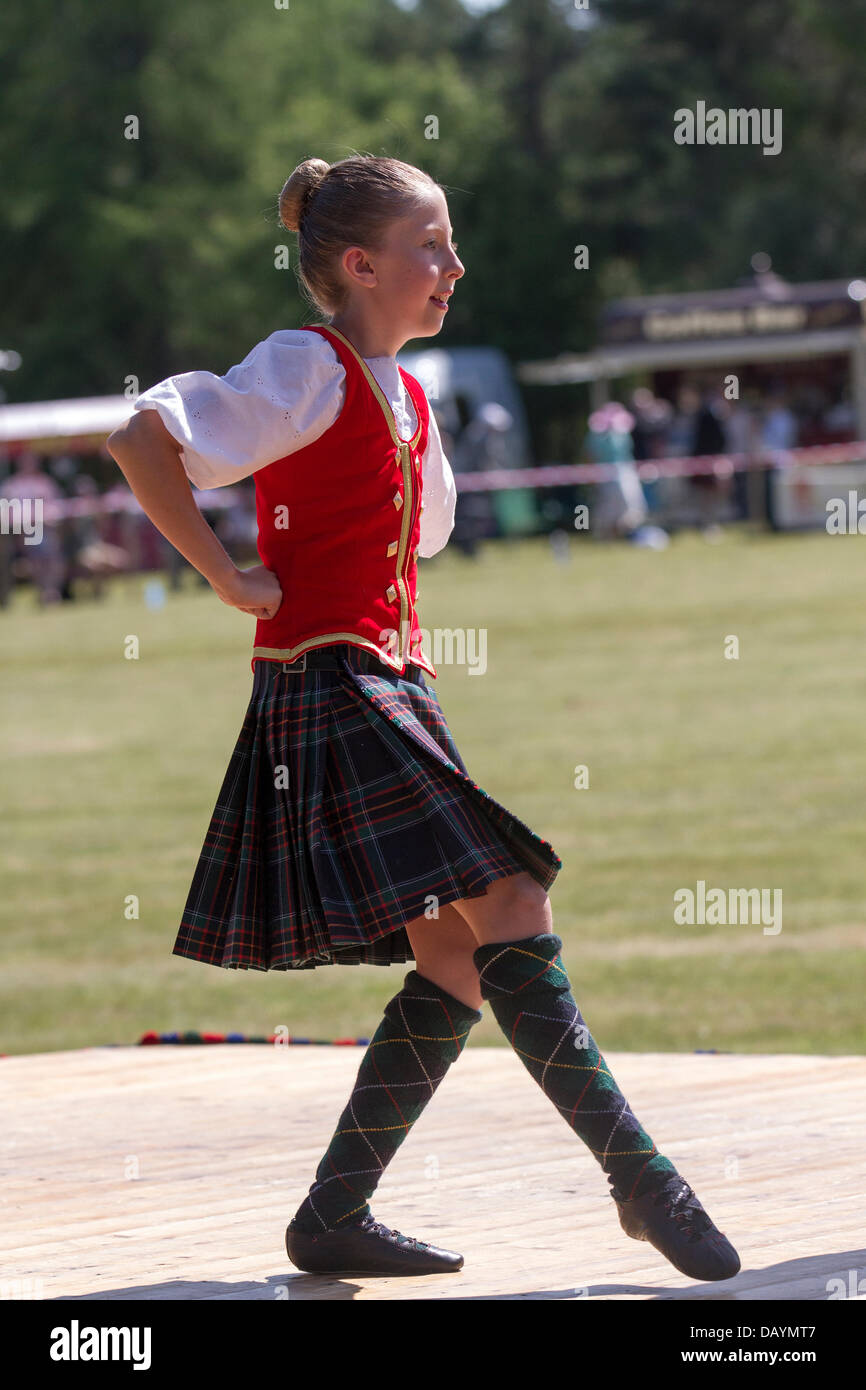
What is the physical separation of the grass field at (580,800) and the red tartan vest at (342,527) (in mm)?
3559

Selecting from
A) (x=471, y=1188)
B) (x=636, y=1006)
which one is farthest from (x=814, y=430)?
(x=471, y=1188)

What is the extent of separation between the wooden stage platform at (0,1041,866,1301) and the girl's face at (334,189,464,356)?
4.83 ft

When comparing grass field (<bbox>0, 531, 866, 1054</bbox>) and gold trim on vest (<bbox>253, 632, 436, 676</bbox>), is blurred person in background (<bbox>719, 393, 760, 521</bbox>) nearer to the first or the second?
grass field (<bbox>0, 531, 866, 1054</bbox>)

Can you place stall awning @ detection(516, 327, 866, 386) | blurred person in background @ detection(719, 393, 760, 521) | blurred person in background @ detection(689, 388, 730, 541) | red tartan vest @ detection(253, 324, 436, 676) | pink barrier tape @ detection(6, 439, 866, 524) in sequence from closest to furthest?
red tartan vest @ detection(253, 324, 436, 676) → pink barrier tape @ detection(6, 439, 866, 524) → blurred person in background @ detection(689, 388, 730, 541) → blurred person in background @ detection(719, 393, 760, 521) → stall awning @ detection(516, 327, 866, 386)

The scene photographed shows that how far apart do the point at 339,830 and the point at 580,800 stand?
25.6 feet

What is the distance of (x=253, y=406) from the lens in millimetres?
3209

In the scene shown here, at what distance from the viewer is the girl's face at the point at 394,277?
3.40 m

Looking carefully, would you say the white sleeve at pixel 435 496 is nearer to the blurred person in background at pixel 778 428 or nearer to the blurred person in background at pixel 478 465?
the blurred person in background at pixel 478 465

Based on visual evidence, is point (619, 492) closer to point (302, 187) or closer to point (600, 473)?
point (600, 473)

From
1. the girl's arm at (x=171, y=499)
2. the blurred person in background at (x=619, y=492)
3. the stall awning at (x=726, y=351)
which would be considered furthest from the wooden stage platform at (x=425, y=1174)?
the stall awning at (x=726, y=351)

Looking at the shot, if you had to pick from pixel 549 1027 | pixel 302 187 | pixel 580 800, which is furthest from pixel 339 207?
pixel 580 800

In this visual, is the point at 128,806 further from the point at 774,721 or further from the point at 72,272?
the point at 72,272

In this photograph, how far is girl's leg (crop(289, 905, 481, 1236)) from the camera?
3406 millimetres

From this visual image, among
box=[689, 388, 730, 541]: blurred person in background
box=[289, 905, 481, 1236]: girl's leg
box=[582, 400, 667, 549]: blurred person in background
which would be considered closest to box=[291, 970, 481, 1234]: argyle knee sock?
box=[289, 905, 481, 1236]: girl's leg
